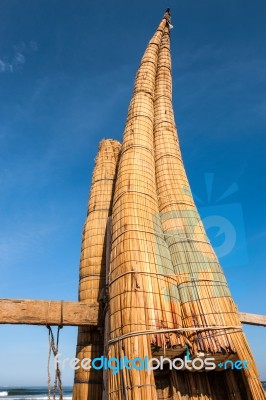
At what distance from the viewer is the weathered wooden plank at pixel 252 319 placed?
5721 mm

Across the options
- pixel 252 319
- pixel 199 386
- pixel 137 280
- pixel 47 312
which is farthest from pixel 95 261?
pixel 252 319

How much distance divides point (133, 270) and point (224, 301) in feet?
4.49

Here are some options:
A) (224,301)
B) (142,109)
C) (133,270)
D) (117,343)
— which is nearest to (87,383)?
(117,343)

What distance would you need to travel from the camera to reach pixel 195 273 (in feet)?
14.7

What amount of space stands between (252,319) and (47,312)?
3839 millimetres

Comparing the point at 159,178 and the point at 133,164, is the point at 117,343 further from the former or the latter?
the point at 159,178

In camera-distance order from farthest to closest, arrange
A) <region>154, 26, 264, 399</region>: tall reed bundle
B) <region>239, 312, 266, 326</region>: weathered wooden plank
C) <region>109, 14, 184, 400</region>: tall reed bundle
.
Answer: <region>239, 312, 266, 326</region>: weathered wooden plank
<region>154, 26, 264, 399</region>: tall reed bundle
<region>109, 14, 184, 400</region>: tall reed bundle

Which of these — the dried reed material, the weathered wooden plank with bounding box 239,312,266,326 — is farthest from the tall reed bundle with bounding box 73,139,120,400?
the weathered wooden plank with bounding box 239,312,266,326

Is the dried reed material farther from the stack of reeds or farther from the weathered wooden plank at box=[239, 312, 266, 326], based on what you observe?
the weathered wooden plank at box=[239, 312, 266, 326]

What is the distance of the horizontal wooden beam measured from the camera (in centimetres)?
419

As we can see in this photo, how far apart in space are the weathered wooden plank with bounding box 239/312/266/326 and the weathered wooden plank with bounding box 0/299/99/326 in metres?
2.84

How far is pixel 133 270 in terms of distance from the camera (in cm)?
392

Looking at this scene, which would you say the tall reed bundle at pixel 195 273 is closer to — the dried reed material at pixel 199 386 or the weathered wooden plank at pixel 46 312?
the dried reed material at pixel 199 386

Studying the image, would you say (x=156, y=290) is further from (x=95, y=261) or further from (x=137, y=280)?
(x=95, y=261)
